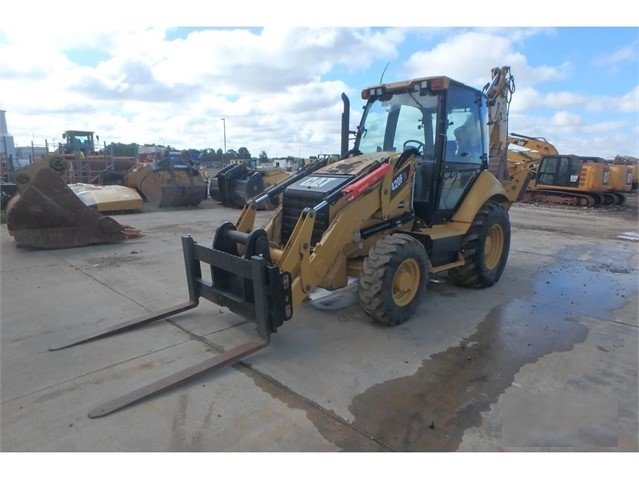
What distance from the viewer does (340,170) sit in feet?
16.0

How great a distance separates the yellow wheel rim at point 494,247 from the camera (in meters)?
6.07

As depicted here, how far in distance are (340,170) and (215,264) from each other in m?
1.78

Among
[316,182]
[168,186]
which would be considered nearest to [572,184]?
[168,186]

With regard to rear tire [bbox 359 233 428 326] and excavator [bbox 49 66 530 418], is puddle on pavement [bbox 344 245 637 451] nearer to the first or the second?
rear tire [bbox 359 233 428 326]

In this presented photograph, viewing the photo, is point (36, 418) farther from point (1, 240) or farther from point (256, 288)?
point (1, 240)

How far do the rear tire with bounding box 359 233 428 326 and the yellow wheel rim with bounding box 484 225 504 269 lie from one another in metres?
1.98

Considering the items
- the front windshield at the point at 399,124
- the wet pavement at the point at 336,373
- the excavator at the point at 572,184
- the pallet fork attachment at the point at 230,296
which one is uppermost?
the front windshield at the point at 399,124

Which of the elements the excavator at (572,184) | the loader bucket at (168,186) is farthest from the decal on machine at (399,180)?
the excavator at (572,184)

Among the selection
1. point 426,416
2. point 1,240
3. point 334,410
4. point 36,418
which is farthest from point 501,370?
point 1,240

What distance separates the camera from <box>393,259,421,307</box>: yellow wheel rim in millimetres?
4426

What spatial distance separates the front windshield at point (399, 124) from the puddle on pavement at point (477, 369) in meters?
2.11

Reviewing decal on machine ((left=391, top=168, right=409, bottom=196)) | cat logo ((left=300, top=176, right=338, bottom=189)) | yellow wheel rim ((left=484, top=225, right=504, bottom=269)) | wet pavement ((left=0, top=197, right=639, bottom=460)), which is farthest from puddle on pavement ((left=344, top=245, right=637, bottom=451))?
cat logo ((left=300, top=176, right=338, bottom=189))

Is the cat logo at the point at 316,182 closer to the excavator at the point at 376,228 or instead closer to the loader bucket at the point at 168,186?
the excavator at the point at 376,228

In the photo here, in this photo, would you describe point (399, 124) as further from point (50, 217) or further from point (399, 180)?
point (50, 217)
